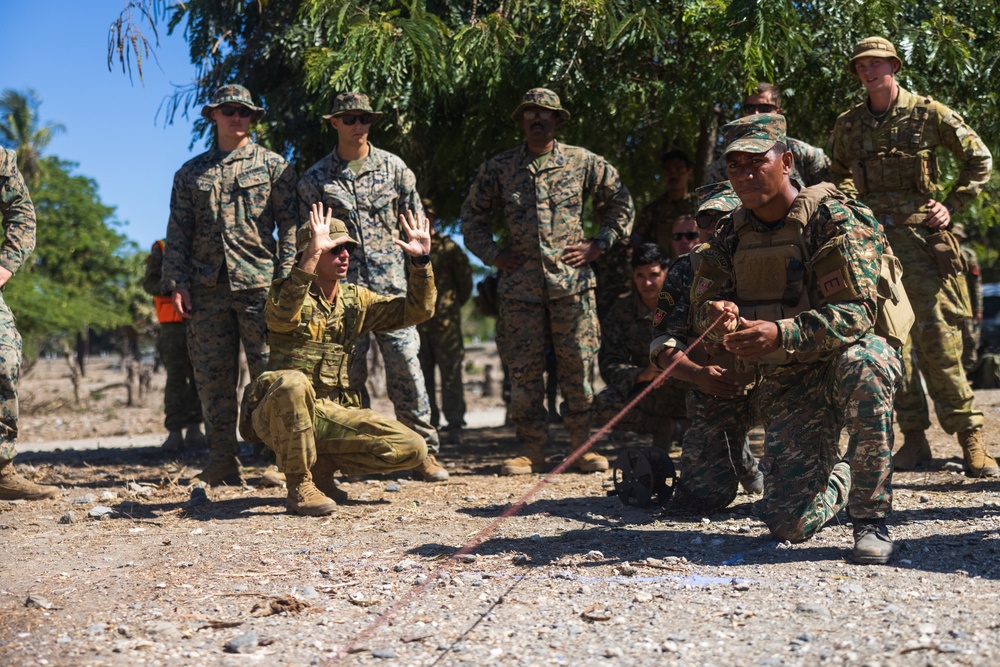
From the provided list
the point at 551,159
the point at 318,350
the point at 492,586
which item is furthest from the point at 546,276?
the point at 492,586

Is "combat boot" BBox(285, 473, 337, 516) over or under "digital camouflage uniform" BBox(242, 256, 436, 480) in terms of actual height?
under

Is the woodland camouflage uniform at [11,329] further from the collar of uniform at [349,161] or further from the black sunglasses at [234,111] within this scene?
the collar of uniform at [349,161]

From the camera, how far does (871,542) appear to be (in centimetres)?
413

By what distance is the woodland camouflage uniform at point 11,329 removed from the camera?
20.3ft

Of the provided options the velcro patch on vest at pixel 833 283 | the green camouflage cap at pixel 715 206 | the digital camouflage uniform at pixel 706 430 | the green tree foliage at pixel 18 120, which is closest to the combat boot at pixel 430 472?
the digital camouflage uniform at pixel 706 430

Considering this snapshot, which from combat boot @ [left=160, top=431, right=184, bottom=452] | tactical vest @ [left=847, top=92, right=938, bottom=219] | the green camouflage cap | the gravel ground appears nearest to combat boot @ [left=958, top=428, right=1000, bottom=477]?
the gravel ground

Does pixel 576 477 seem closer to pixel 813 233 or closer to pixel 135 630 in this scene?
pixel 813 233

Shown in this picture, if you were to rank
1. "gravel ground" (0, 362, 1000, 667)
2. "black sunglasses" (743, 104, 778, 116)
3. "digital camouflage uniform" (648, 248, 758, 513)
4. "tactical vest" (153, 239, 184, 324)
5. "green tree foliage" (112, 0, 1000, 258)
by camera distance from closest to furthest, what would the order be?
1. "gravel ground" (0, 362, 1000, 667)
2. "digital camouflage uniform" (648, 248, 758, 513)
3. "black sunglasses" (743, 104, 778, 116)
4. "green tree foliage" (112, 0, 1000, 258)
5. "tactical vest" (153, 239, 184, 324)

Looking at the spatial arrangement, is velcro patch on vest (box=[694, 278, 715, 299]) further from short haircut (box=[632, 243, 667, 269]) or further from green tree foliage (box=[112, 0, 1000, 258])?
green tree foliage (box=[112, 0, 1000, 258])

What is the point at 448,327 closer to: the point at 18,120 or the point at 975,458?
the point at 975,458

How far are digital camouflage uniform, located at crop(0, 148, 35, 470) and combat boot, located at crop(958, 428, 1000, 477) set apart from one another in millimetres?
5503

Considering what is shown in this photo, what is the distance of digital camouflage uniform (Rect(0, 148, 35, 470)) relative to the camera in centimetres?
617

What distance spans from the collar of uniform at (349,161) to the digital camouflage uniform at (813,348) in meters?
2.80

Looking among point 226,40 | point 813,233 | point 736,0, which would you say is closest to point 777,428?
point 813,233
